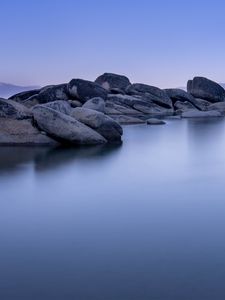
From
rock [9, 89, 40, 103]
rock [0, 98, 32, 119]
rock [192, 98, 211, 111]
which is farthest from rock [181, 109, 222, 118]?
rock [0, 98, 32, 119]

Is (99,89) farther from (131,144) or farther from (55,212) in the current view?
(55,212)

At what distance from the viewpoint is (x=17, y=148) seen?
11609 mm

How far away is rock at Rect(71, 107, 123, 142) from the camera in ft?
42.4

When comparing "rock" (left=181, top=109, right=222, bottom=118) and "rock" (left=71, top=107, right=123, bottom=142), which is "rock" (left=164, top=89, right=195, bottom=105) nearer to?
"rock" (left=181, top=109, right=222, bottom=118)

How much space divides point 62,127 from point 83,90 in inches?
653

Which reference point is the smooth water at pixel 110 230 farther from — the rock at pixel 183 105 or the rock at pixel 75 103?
the rock at pixel 183 105

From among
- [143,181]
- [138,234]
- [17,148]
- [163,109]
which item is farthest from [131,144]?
[163,109]

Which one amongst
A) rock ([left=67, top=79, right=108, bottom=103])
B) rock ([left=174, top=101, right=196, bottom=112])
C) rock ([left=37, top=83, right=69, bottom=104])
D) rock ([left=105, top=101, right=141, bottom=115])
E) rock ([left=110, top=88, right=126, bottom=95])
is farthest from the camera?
rock ([left=174, top=101, right=196, bottom=112])

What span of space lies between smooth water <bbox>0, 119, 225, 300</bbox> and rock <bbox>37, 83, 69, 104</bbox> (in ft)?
62.9

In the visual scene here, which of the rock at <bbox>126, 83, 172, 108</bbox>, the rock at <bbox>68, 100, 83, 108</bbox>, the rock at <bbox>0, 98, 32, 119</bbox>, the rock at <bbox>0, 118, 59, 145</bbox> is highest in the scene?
the rock at <bbox>126, 83, 172, 108</bbox>

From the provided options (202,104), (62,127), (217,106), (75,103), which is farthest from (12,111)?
(202,104)

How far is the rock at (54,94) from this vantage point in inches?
1136

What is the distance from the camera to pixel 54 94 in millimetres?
29156

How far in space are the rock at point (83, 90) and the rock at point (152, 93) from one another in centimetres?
565
